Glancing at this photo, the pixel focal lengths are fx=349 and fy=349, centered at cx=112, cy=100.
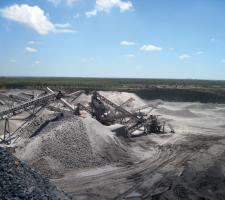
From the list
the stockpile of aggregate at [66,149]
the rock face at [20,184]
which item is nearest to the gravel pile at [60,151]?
the stockpile of aggregate at [66,149]

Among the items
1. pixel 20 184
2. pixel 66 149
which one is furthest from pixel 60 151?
pixel 20 184

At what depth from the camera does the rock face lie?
481 inches

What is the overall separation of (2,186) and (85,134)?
33.9 feet

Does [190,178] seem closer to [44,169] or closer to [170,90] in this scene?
[44,169]

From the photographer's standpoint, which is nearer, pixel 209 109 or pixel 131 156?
pixel 131 156

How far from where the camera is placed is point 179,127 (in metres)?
37.2

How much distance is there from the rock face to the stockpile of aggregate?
5129 millimetres

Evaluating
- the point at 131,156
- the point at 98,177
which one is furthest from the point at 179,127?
the point at 98,177

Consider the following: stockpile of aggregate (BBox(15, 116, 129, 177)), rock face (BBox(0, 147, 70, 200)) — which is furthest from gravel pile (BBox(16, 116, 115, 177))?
rock face (BBox(0, 147, 70, 200))

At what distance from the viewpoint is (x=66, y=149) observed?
20938 mm

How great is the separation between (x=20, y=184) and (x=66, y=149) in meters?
8.19

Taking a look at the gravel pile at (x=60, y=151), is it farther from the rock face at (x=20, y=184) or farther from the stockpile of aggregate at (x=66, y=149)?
the rock face at (x=20, y=184)

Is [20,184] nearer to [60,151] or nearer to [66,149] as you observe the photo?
[60,151]

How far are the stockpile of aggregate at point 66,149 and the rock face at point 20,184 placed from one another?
16.8 feet
